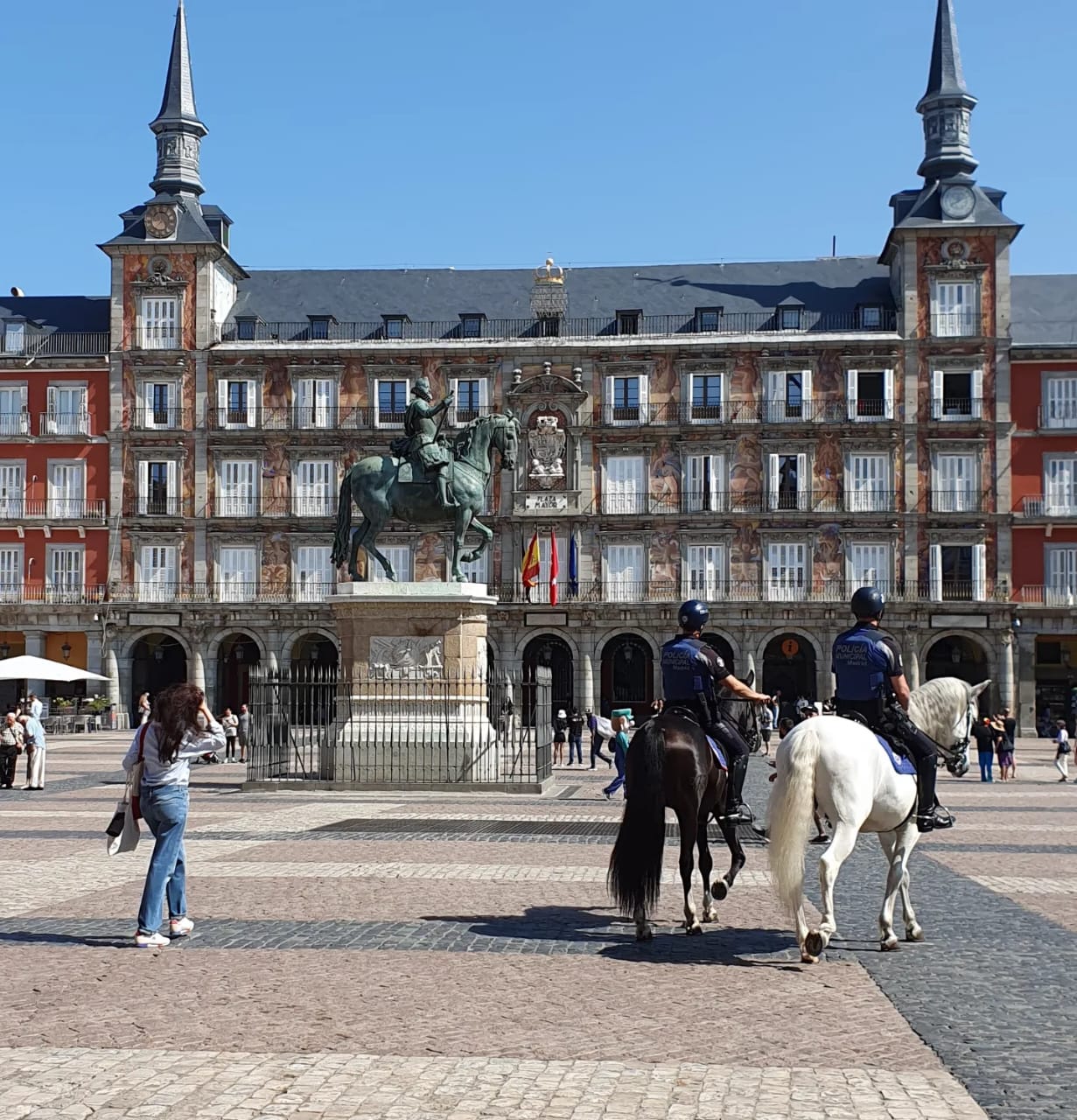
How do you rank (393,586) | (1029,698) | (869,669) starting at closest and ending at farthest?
(869,669), (393,586), (1029,698)

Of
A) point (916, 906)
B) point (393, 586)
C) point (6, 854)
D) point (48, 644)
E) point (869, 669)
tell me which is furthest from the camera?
point (48, 644)

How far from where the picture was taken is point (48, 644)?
186 feet

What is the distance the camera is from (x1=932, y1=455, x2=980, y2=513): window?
2119 inches

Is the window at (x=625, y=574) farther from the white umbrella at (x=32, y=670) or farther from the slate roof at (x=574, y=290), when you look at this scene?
the white umbrella at (x=32, y=670)

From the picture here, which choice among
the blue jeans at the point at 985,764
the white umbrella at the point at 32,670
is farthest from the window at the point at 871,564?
the white umbrella at the point at 32,670

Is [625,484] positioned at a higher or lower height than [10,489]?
lower

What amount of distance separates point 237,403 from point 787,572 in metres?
21.9

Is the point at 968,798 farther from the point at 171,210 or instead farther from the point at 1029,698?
the point at 171,210

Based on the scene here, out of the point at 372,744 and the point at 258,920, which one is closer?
the point at 258,920

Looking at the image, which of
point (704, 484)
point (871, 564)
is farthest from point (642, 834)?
point (704, 484)

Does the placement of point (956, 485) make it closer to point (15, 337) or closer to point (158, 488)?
point (158, 488)

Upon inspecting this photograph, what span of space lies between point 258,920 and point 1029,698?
1880 inches

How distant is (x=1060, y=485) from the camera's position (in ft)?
177

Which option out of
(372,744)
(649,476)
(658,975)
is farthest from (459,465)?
(649,476)
